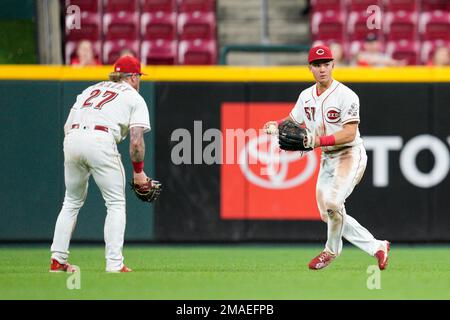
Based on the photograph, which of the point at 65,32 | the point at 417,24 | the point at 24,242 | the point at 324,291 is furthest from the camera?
the point at 417,24

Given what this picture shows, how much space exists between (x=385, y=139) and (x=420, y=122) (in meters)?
0.40

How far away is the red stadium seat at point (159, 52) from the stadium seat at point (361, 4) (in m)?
2.31

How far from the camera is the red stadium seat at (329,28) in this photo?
560 inches

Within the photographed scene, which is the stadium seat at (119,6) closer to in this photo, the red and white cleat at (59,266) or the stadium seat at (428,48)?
the stadium seat at (428,48)

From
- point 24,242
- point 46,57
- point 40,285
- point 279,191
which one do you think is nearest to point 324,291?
point 40,285

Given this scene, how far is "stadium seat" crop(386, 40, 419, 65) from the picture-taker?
46.5ft

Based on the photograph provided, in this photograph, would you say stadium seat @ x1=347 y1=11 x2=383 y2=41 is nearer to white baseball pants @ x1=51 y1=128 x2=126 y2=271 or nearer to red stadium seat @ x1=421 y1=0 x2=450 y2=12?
red stadium seat @ x1=421 y1=0 x2=450 y2=12

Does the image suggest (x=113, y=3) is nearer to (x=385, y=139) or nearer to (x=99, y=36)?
(x=99, y=36)

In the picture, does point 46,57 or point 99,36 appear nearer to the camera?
point 46,57

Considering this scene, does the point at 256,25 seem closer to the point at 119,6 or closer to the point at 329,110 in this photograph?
the point at 119,6

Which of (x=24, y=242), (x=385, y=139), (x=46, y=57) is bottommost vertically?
(x=24, y=242)

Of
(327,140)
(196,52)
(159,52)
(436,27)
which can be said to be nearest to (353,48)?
(436,27)

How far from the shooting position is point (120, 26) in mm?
14078

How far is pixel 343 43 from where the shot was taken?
563 inches
